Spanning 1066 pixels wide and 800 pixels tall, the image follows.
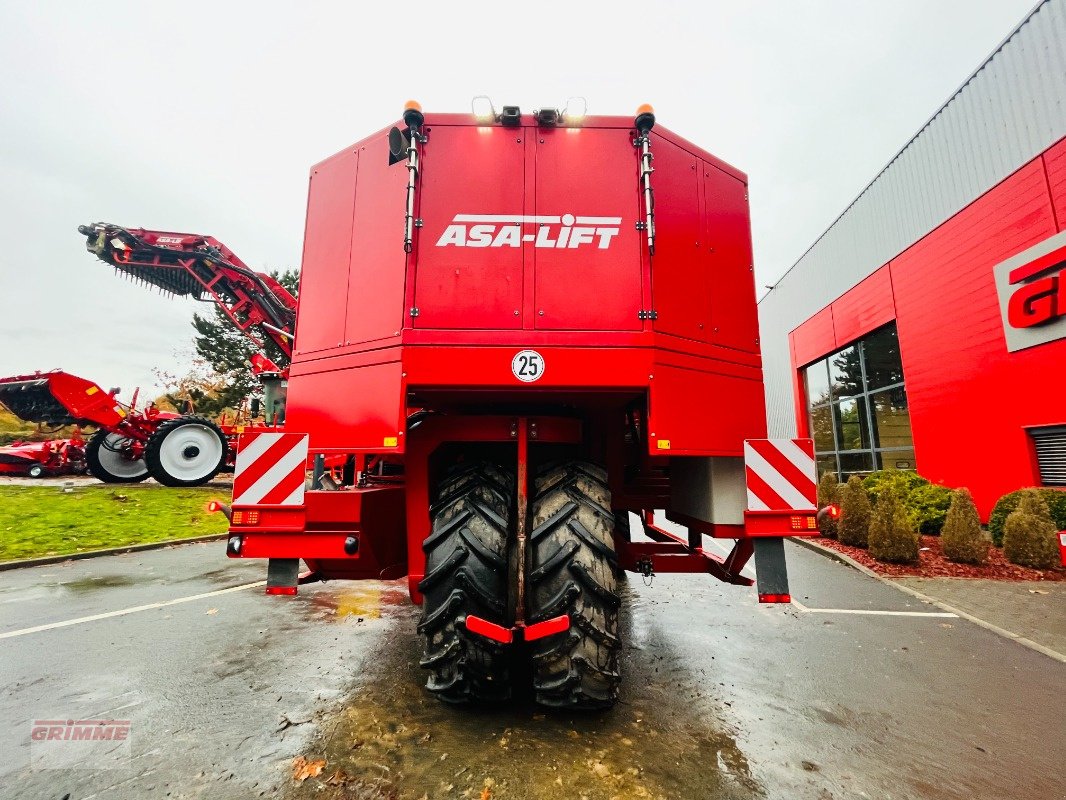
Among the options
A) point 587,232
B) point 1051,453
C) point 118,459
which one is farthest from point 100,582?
point 1051,453

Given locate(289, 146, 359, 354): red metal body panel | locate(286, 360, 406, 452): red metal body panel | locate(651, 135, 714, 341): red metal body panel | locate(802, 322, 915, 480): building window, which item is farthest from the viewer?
locate(802, 322, 915, 480): building window

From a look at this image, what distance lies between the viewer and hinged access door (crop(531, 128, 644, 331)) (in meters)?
2.96

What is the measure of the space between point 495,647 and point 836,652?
11.0 ft

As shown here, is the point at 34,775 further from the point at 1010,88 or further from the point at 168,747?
the point at 1010,88

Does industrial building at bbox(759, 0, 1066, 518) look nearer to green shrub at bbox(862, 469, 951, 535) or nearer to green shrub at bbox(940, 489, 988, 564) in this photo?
green shrub at bbox(862, 469, 951, 535)

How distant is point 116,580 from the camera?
6531 mm

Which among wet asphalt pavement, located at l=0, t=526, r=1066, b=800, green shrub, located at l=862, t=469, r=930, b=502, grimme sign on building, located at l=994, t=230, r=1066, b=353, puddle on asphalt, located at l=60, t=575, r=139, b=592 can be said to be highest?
grimme sign on building, located at l=994, t=230, r=1066, b=353

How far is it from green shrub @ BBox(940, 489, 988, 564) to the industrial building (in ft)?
8.47

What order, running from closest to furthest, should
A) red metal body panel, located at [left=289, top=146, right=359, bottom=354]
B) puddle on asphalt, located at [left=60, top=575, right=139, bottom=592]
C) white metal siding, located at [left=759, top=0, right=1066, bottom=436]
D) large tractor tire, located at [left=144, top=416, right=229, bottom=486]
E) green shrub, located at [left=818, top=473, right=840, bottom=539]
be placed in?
1. red metal body panel, located at [left=289, top=146, right=359, bottom=354]
2. puddle on asphalt, located at [left=60, top=575, right=139, bottom=592]
3. white metal siding, located at [left=759, top=0, right=1066, bottom=436]
4. green shrub, located at [left=818, top=473, right=840, bottom=539]
5. large tractor tire, located at [left=144, top=416, right=229, bottom=486]

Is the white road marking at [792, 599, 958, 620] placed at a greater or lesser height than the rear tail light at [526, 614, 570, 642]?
lesser

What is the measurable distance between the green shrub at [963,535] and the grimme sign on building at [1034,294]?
11.4 ft

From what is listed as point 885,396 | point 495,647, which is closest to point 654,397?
point 495,647

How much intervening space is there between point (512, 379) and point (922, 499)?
34.1ft

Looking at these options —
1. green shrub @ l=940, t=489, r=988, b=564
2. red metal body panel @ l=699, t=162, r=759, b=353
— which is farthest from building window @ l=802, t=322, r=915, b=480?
red metal body panel @ l=699, t=162, r=759, b=353
